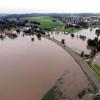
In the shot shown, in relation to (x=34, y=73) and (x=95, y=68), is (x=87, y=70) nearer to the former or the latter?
(x=95, y=68)

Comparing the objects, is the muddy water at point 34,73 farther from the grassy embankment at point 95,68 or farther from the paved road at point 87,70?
the grassy embankment at point 95,68

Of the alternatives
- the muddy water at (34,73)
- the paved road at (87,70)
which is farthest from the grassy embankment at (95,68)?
the muddy water at (34,73)

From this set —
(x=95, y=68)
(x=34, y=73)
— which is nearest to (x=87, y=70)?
(x=95, y=68)

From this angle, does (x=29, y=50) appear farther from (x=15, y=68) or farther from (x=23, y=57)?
(x=15, y=68)

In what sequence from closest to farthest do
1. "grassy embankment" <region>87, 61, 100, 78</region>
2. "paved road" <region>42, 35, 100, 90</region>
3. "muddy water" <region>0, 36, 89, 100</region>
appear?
"muddy water" <region>0, 36, 89, 100</region> < "paved road" <region>42, 35, 100, 90</region> < "grassy embankment" <region>87, 61, 100, 78</region>

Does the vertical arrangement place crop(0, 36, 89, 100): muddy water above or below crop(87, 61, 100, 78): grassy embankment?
below

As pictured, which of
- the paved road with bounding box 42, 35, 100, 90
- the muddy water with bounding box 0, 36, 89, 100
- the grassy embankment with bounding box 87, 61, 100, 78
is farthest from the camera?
the grassy embankment with bounding box 87, 61, 100, 78

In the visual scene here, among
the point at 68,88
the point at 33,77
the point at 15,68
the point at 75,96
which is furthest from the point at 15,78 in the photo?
the point at 75,96

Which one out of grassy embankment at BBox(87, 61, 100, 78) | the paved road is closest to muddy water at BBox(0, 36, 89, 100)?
the paved road

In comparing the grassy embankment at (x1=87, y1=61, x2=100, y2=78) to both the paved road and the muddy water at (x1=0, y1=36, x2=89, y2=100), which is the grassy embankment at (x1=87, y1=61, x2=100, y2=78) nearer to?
the paved road
